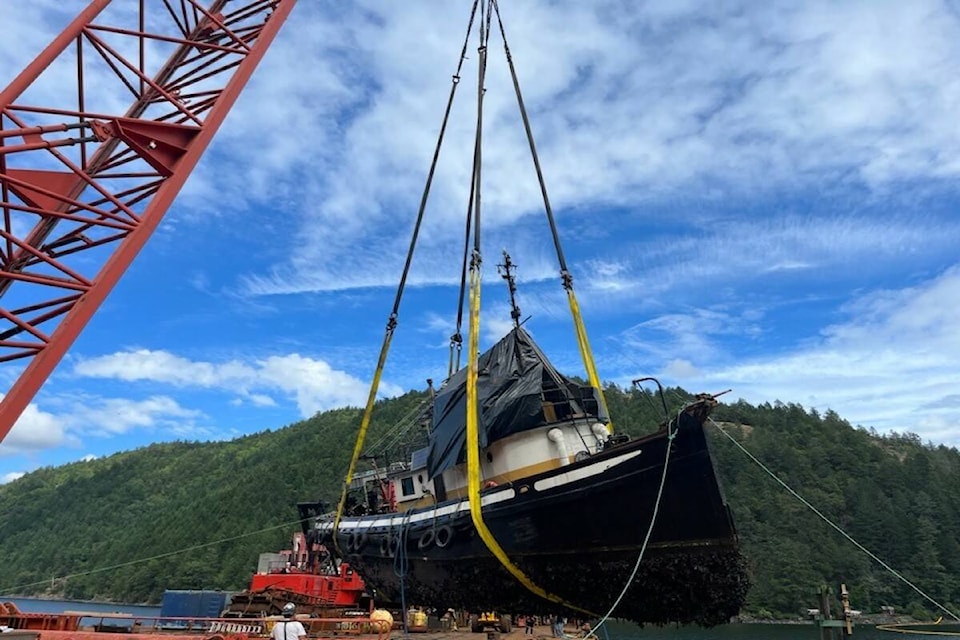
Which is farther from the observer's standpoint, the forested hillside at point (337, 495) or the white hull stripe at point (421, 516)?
the forested hillside at point (337, 495)

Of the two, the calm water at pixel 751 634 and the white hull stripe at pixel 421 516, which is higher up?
the white hull stripe at pixel 421 516

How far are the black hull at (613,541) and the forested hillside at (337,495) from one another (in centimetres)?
1893

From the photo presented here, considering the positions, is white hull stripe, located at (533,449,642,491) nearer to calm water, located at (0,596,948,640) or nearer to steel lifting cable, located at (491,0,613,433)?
steel lifting cable, located at (491,0,613,433)

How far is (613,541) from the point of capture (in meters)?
10.0

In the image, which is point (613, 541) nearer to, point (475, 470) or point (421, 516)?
point (475, 470)

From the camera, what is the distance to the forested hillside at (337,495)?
63312mm

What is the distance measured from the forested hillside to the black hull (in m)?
18.9

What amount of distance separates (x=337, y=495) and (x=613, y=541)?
34.4 m

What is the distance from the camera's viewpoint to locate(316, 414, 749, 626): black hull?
31.1 ft

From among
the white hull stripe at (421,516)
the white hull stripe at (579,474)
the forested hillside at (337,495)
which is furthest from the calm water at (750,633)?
the white hull stripe at (579,474)

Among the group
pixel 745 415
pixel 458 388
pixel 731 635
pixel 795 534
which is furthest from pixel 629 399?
pixel 458 388

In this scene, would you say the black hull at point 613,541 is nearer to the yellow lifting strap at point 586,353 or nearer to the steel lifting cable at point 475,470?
the steel lifting cable at point 475,470

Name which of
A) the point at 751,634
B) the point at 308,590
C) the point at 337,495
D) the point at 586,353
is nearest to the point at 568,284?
the point at 586,353

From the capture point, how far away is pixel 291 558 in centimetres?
2259
